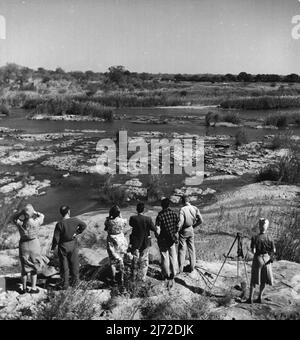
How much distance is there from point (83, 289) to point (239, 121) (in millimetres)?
25727

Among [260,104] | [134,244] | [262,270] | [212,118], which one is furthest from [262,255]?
[260,104]

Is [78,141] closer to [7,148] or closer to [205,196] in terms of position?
[7,148]

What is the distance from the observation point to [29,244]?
5934 mm

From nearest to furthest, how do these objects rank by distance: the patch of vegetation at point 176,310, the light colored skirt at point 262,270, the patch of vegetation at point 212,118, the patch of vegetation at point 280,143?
the patch of vegetation at point 176,310, the light colored skirt at point 262,270, the patch of vegetation at point 280,143, the patch of vegetation at point 212,118

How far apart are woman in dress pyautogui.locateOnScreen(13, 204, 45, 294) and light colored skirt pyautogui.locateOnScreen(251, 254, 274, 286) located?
2.99 meters

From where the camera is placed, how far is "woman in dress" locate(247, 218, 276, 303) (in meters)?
5.72

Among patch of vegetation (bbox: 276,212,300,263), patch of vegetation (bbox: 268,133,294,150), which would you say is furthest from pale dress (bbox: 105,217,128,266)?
patch of vegetation (bbox: 268,133,294,150)

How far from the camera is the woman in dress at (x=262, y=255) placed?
18.8ft

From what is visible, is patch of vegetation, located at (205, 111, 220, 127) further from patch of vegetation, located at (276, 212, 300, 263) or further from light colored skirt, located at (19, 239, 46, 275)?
light colored skirt, located at (19, 239, 46, 275)

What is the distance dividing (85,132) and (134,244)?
19845 millimetres

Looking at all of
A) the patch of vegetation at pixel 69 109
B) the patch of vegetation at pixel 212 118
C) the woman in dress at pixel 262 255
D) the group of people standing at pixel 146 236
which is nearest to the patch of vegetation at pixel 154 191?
the group of people standing at pixel 146 236

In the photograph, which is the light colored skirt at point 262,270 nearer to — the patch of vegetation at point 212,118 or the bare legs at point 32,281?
the bare legs at point 32,281

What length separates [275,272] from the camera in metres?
7.11
